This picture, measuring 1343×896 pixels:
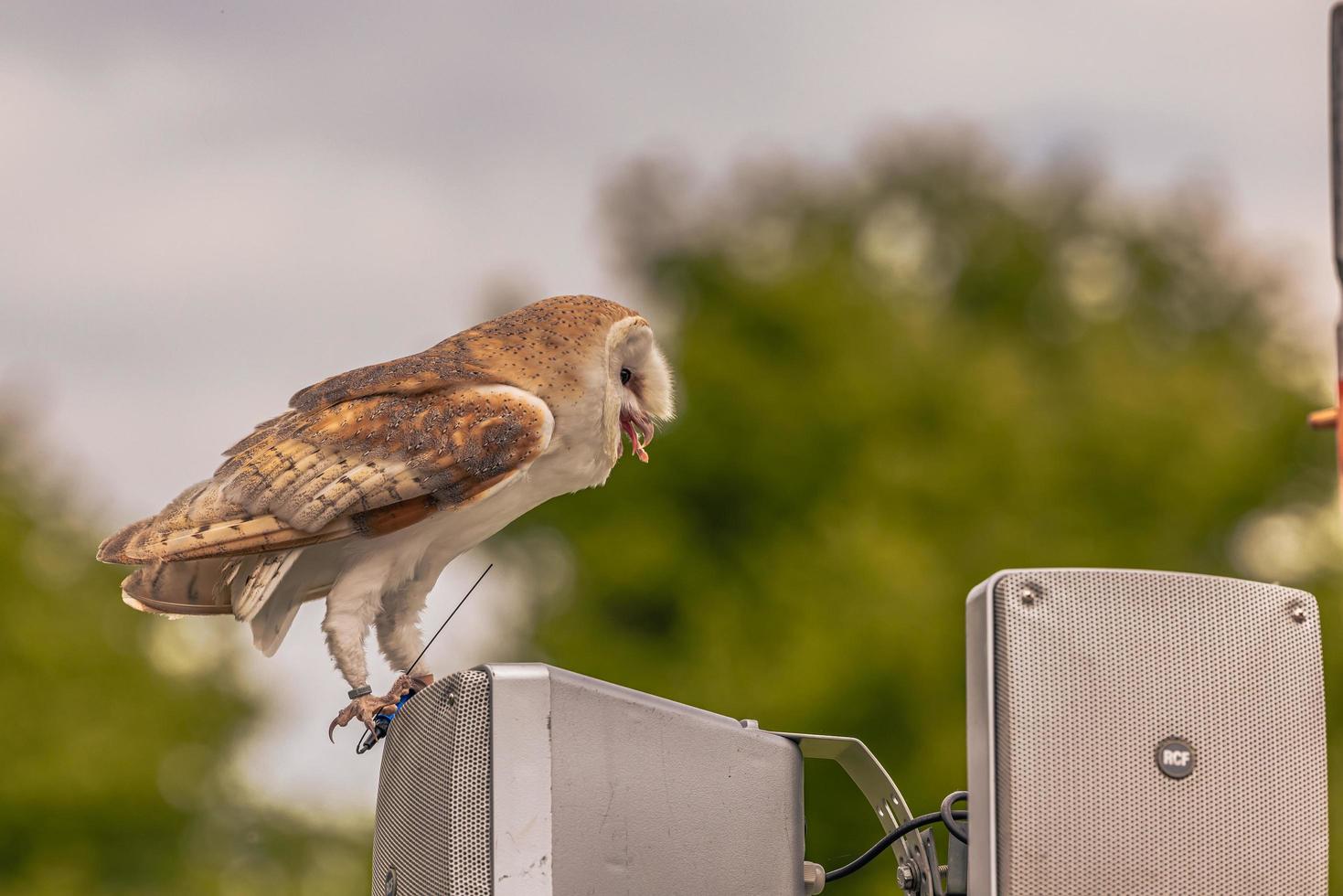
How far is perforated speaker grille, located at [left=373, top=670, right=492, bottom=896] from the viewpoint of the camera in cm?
212

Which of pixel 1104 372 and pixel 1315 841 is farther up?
pixel 1104 372

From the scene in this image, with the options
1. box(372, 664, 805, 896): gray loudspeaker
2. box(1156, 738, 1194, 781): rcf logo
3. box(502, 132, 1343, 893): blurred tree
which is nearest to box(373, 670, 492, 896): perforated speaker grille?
box(372, 664, 805, 896): gray loudspeaker

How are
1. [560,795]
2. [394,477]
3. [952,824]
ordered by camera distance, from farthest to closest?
1. [394,477]
2. [952,824]
3. [560,795]

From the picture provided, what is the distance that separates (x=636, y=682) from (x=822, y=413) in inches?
97.5

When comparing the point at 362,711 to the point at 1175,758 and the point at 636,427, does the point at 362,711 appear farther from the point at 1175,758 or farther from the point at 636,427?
the point at 1175,758

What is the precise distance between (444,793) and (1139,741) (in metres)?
0.85

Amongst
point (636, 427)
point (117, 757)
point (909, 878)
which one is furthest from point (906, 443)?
point (909, 878)

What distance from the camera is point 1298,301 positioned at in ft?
41.3

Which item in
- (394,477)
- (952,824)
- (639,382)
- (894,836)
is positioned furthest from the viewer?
(639,382)

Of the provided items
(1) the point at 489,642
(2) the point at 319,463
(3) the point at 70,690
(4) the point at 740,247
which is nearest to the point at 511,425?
(2) the point at 319,463

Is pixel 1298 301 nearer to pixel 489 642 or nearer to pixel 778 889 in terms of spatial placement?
pixel 489 642

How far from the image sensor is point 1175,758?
2160 millimetres

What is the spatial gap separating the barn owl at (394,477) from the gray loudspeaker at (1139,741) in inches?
41.3

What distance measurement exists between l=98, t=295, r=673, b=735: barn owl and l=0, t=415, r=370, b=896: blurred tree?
746cm
